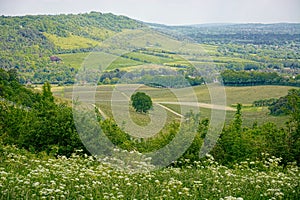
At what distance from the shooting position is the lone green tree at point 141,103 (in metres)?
51.4

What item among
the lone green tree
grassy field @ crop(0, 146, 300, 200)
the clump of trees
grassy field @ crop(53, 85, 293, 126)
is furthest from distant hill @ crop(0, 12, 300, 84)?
grassy field @ crop(0, 146, 300, 200)

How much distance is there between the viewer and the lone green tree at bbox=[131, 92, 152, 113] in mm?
51388

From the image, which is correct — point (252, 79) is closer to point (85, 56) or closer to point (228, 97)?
point (228, 97)

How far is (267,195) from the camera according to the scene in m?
8.59

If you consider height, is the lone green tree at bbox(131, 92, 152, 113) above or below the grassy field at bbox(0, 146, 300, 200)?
below

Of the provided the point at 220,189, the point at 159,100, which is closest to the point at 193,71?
the point at 159,100

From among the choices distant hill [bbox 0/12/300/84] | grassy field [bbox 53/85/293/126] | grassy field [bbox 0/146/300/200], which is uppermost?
distant hill [bbox 0/12/300/84]

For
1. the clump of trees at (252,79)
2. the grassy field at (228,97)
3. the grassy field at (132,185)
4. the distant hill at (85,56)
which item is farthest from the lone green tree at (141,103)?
the clump of trees at (252,79)

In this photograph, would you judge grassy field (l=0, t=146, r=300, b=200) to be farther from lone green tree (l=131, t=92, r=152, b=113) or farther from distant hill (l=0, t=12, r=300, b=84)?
distant hill (l=0, t=12, r=300, b=84)

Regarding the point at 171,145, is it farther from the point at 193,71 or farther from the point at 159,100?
the point at 193,71

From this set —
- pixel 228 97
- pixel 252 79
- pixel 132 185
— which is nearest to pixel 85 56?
pixel 252 79

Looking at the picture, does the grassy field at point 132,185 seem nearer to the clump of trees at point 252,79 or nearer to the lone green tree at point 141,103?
the lone green tree at point 141,103

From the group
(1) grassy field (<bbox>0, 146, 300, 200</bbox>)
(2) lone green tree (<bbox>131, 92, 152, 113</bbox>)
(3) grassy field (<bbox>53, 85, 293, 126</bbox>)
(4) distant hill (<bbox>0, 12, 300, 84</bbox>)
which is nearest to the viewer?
(1) grassy field (<bbox>0, 146, 300, 200</bbox>)

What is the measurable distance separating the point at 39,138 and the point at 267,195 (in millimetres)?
19776
